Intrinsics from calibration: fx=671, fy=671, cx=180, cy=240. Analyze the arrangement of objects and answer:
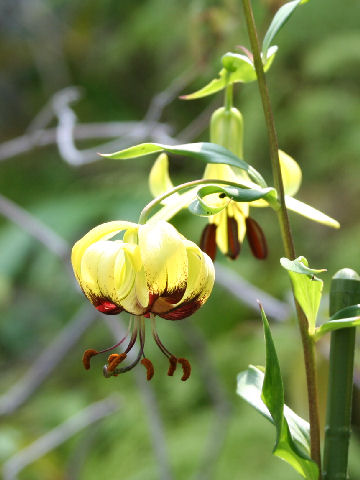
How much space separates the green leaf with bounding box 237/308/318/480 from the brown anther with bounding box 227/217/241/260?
10 cm

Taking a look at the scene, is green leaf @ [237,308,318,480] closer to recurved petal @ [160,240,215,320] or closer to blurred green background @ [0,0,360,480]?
recurved petal @ [160,240,215,320]

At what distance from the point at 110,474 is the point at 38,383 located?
687 mm

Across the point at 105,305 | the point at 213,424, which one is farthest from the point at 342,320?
the point at 213,424

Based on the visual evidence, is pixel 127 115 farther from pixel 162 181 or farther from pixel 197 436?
pixel 162 181

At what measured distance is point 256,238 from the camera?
1.57 feet

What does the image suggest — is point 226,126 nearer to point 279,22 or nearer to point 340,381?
point 279,22

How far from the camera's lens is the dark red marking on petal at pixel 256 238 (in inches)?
18.6

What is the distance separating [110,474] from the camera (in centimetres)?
173

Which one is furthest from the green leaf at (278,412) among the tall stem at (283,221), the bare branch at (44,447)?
the bare branch at (44,447)

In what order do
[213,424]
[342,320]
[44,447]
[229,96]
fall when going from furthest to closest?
1. [213,424]
2. [44,447]
3. [229,96]
4. [342,320]

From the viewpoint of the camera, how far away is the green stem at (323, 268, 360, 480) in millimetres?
349

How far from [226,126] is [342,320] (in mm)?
183

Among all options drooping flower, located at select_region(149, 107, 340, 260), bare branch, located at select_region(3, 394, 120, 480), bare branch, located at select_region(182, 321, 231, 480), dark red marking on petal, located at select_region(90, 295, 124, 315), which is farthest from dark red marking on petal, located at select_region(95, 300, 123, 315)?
bare branch, located at select_region(182, 321, 231, 480)

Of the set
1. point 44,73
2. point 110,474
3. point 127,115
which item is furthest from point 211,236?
point 44,73
